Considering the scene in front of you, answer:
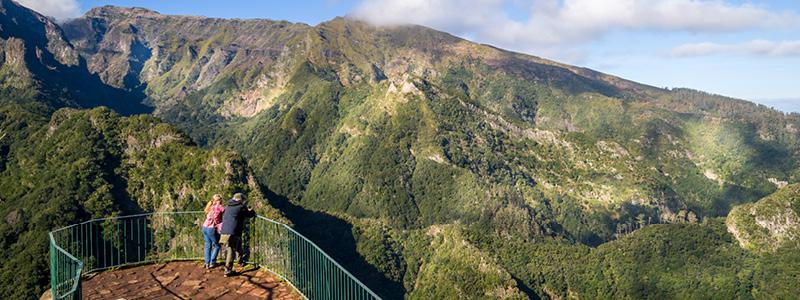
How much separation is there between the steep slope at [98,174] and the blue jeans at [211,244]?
93.8 m

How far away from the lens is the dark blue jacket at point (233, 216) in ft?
70.9

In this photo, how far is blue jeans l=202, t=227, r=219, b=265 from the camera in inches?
885

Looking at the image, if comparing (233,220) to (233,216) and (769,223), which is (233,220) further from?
(769,223)

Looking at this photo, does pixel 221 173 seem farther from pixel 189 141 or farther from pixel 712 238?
pixel 712 238

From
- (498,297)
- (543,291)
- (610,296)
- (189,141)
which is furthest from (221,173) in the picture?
(610,296)

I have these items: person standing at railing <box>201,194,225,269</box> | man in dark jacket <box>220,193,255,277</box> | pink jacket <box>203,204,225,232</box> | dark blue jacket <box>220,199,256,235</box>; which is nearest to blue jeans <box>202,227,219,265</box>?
person standing at railing <box>201,194,225,269</box>

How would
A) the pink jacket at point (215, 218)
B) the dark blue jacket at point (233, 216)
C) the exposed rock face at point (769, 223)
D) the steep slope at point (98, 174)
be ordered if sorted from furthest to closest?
1. the exposed rock face at point (769, 223)
2. the steep slope at point (98, 174)
3. the pink jacket at point (215, 218)
4. the dark blue jacket at point (233, 216)

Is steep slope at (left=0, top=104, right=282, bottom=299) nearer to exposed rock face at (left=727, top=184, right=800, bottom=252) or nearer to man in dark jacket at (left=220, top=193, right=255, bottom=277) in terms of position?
man in dark jacket at (left=220, top=193, right=255, bottom=277)

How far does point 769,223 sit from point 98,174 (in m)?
172

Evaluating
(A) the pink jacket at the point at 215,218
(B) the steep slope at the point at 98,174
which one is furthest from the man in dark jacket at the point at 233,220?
(B) the steep slope at the point at 98,174

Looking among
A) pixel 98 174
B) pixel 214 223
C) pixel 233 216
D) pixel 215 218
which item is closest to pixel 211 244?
pixel 214 223

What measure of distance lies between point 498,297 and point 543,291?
31861mm

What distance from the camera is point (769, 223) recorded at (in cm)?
14988

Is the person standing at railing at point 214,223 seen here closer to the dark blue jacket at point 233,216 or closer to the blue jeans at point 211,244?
the blue jeans at point 211,244
